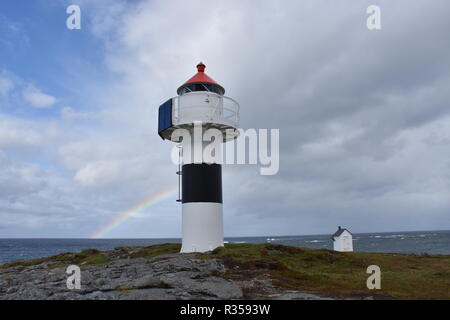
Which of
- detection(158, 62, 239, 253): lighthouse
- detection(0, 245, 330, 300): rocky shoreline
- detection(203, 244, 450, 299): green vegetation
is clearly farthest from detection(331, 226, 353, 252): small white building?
detection(0, 245, 330, 300): rocky shoreline

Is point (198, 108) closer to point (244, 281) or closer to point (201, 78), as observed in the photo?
point (201, 78)

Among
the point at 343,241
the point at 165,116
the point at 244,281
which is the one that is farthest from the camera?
the point at 343,241

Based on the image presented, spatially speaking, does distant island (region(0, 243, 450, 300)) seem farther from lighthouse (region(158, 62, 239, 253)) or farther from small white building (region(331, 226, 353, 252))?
small white building (region(331, 226, 353, 252))

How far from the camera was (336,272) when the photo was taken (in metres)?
20.6

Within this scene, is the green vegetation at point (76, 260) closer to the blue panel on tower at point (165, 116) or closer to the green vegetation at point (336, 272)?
the green vegetation at point (336, 272)

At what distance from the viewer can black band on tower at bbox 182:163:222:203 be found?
23719 millimetres

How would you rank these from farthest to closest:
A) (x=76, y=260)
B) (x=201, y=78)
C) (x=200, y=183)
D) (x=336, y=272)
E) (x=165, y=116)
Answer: (x=76, y=260) < (x=165, y=116) < (x=201, y=78) < (x=200, y=183) < (x=336, y=272)

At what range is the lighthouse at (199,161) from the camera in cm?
2362

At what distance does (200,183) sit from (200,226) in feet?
9.11

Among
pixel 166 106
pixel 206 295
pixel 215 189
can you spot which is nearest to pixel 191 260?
pixel 215 189

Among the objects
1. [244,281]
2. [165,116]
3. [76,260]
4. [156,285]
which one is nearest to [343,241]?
[165,116]

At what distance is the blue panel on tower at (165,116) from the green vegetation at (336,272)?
8.84 metres
